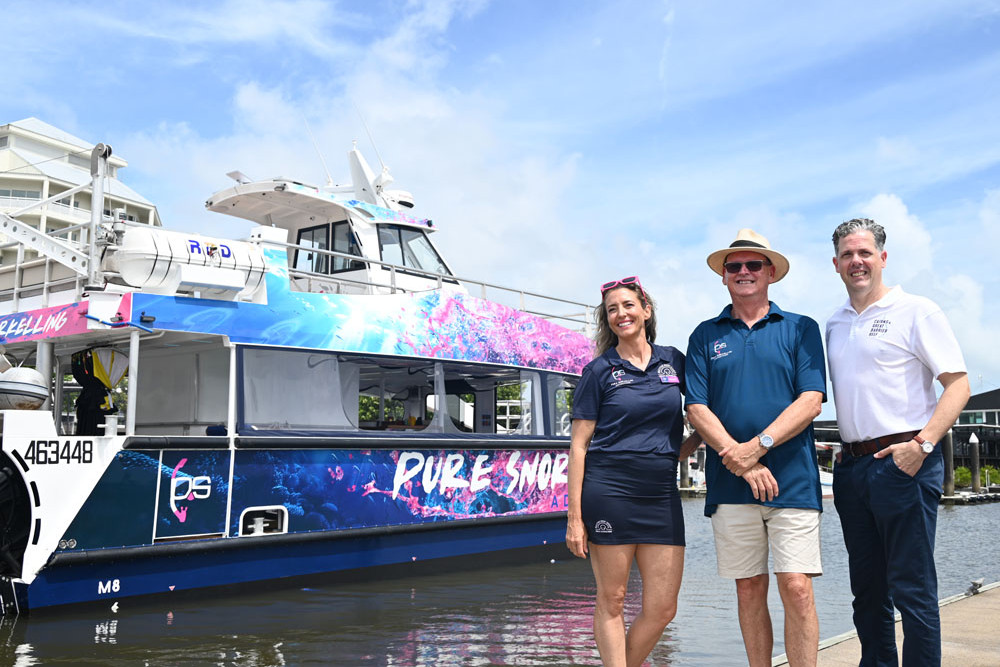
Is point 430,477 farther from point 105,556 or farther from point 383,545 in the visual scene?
point 105,556

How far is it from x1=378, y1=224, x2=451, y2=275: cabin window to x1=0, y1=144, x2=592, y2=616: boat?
0.42 meters

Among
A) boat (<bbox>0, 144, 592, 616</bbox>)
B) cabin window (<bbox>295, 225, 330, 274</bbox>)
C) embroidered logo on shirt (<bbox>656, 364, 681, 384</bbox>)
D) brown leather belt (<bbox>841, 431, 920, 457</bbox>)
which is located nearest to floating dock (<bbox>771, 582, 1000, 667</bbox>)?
brown leather belt (<bbox>841, 431, 920, 457</bbox>)

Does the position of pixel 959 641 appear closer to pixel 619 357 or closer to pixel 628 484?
pixel 628 484

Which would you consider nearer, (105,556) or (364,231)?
(105,556)

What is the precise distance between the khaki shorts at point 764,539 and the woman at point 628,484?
0.67ft

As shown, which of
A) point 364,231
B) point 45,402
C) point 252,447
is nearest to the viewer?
point 45,402

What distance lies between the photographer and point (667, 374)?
3.96 m

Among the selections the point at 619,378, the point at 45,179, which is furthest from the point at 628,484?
the point at 45,179

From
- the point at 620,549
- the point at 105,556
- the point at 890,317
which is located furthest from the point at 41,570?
the point at 890,317

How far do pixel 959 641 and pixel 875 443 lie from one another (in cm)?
194

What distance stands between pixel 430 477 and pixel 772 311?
21.3 feet

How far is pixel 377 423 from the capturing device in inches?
441

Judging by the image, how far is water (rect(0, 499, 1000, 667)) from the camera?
620cm

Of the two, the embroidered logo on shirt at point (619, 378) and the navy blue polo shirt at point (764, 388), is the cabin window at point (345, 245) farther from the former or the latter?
the navy blue polo shirt at point (764, 388)
